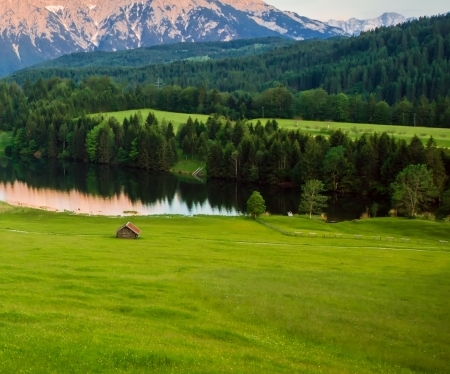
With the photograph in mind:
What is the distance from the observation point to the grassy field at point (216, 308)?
2281 centimetres

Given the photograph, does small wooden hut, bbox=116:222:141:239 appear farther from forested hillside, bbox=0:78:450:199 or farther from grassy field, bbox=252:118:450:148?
grassy field, bbox=252:118:450:148

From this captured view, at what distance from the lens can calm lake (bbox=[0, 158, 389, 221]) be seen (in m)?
110

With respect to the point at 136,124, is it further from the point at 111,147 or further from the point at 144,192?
the point at 144,192

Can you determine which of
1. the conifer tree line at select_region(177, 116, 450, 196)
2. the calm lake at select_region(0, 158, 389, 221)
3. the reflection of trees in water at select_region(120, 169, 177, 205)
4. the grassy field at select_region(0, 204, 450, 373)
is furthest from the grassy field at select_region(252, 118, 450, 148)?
the grassy field at select_region(0, 204, 450, 373)

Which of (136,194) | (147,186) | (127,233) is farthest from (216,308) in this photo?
(147,186)

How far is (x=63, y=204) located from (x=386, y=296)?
286ft

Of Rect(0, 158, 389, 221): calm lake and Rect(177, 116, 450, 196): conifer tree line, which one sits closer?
Rect(0, 158, 389, 221): calm lake

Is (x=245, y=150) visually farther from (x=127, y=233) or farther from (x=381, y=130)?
(x=127, y=233)

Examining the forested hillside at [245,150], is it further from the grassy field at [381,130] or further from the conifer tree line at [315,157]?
the grassy field at [381,130]

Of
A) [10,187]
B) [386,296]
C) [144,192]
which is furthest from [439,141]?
[386,296]

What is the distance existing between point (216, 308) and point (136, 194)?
96799 millimetres

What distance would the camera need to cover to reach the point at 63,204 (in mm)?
112562

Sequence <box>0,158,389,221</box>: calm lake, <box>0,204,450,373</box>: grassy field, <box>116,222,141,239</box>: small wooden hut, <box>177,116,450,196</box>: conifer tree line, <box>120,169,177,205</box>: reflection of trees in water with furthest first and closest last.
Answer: <box>120,169,177,205</box>: reflection of trees in water, <box>177,116,450,196</box>: conifer tree line, <box>0,158,389,221</box>: calm lake, <box>116,222,141,239</box>: small wooden hut, <box>0,204,450,373</box>: grassy field

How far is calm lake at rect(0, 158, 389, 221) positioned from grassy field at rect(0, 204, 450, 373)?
50.8 meters
